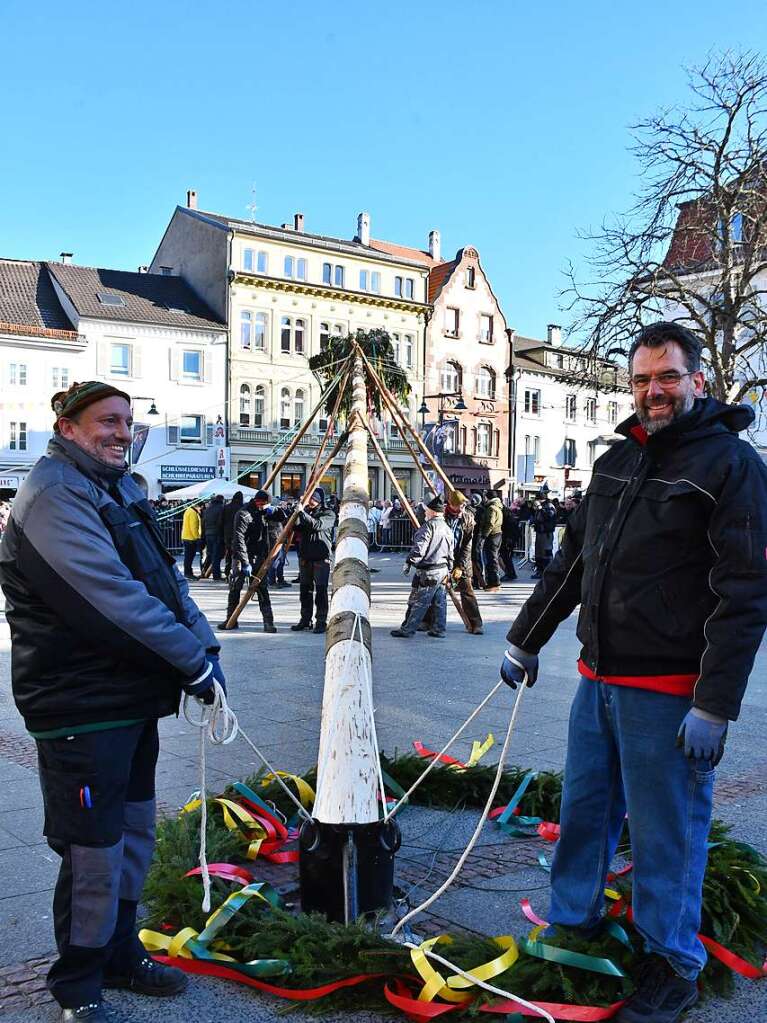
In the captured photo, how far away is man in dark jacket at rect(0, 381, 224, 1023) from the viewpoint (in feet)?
9.72

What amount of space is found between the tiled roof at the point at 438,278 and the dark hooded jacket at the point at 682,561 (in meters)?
49.3

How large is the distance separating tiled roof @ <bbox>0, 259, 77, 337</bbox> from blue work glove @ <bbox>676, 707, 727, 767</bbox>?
40958mm

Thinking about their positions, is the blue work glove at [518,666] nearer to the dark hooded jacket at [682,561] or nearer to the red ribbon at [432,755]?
the dark hooded jacket at [682,561]

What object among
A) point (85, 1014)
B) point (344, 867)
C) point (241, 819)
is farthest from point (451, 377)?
point (85, 1014)

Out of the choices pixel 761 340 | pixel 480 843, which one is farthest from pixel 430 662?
pixel 761 340

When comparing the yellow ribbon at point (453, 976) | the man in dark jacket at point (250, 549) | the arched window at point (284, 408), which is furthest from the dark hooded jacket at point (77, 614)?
the arched window at point (284, 408)

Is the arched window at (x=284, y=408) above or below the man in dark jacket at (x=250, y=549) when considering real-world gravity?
above

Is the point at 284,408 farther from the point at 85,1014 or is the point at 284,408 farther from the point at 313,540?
the point at 85,1014

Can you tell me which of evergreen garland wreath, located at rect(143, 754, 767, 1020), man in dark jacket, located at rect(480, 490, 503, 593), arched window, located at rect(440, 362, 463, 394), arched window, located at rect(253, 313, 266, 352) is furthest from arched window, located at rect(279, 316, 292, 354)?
evergreen garland wreath, located at rect(143, 754, 767, 1020)

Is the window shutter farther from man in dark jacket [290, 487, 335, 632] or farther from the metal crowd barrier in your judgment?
man in dark jacket [290, 487, 335, 632]

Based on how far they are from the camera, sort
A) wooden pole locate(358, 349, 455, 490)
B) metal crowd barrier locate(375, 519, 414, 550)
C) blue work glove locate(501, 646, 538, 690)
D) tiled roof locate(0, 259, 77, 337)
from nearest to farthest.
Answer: blue work glove locate(501, 646, 538, 690) → wooden pole locate(358, 349, 455, 490) → metal crowd barrier locate(375, 519, 414, 550) → tiled roof locate(0, 259, 77, 337)

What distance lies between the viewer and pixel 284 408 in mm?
46875

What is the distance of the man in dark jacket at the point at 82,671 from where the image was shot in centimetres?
296

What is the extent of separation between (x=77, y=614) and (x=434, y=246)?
57251mm
